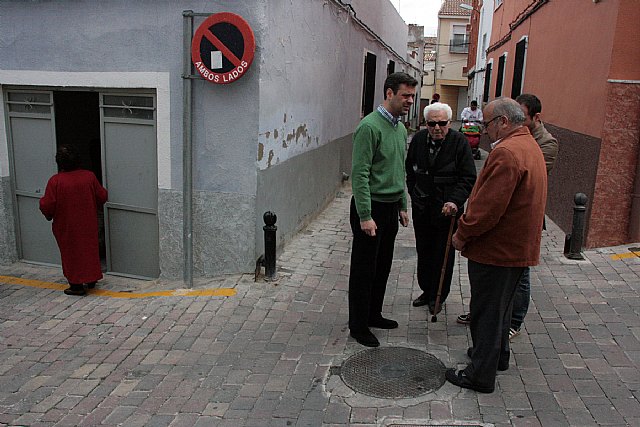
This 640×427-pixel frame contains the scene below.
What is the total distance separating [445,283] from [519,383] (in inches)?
50.6

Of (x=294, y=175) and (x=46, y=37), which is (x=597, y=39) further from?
(x=46, y=37)

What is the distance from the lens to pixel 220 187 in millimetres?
5707

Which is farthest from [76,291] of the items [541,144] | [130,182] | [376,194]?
[541,144]

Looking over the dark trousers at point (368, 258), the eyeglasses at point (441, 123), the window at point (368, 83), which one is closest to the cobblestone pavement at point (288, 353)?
the dark trousers at point (368, 258)

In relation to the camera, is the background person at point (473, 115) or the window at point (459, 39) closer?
the background person at point (473, 115)

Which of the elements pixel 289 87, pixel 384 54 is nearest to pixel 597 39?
pixel 289 87

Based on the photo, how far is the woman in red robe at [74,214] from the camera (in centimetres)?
565

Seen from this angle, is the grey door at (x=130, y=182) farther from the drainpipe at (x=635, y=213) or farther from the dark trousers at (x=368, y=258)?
the drainpipe at (x=635, y=213)

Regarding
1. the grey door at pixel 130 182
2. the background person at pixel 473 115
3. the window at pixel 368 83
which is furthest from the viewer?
the background person at pixel 473 115

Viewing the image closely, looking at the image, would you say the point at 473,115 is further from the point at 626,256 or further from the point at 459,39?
the point at 459,39

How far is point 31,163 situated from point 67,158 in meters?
1.37

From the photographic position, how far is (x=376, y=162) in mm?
4305

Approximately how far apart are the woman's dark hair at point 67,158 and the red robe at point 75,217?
0.20 ft

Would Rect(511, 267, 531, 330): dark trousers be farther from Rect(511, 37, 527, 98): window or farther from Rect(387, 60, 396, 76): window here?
Rect(387, 60, 396, 76): window
